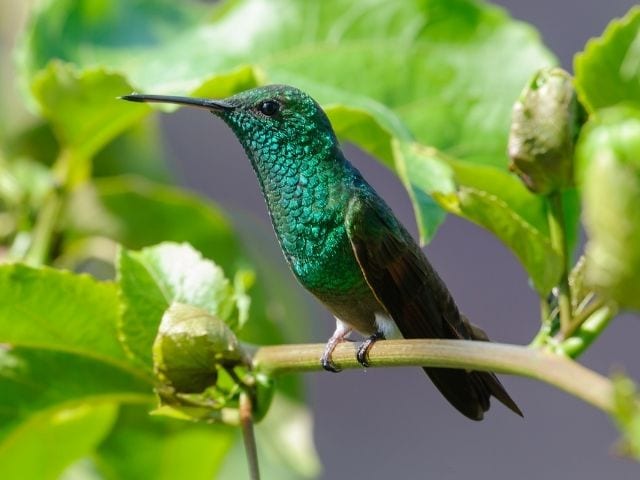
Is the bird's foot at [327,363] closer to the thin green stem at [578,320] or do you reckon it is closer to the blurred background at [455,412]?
the thin green stem at [578,320]

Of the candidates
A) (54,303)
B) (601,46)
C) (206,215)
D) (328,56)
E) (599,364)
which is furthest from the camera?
(599,364)

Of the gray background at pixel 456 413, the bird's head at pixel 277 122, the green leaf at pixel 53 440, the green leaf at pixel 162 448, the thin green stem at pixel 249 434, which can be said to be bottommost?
the gray background at pixel 456 413

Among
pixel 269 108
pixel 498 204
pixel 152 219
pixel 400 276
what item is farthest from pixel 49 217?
pixel 498 204

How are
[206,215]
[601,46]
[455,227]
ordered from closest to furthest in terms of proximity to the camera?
[601,46]
[206,215]
[455,227]

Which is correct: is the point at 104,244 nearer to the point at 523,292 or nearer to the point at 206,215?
the point at 206,215

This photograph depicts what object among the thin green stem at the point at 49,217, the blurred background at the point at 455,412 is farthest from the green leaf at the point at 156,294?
the blurred background at the point at 455,412

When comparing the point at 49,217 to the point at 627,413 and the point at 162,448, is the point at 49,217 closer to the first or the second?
the point at 162,448

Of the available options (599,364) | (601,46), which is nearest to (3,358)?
(601,46)

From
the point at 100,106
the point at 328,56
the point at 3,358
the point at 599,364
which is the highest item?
the point at 328,56
